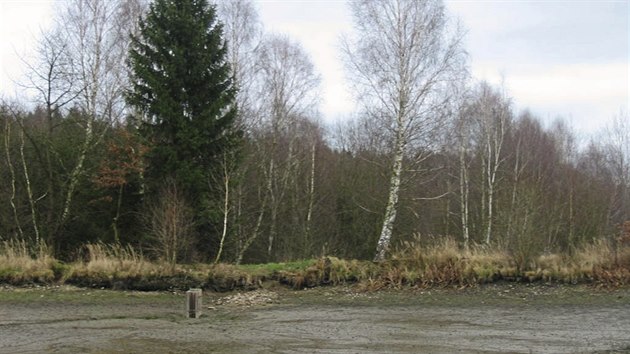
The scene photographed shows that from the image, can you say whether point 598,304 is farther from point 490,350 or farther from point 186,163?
point 186,163

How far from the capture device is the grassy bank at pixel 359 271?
1512 centimetres

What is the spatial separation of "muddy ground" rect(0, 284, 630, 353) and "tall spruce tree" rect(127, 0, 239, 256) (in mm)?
8279

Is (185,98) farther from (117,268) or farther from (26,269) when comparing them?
(26,269)

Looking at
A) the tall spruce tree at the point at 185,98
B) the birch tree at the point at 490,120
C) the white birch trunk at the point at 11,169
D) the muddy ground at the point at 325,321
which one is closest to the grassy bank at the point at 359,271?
the muddy ground at the point at 325,321

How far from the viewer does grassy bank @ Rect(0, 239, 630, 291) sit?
15.1 metres

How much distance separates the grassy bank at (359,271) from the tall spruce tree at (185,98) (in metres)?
6.33

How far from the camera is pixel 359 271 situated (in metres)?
16.5

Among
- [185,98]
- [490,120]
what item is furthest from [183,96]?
[490,120]

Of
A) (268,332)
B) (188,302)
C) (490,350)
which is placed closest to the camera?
(490,350)

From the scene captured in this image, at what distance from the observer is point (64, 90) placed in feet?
89.5

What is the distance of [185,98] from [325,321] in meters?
14.4

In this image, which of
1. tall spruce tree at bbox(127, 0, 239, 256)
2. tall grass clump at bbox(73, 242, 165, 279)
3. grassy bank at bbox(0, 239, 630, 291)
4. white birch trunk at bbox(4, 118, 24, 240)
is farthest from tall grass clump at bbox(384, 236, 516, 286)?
white birch trunk at bbox(4, 118, 24, 240)

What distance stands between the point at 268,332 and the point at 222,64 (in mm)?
16575

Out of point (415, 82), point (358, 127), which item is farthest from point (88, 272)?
point (358, 127)
